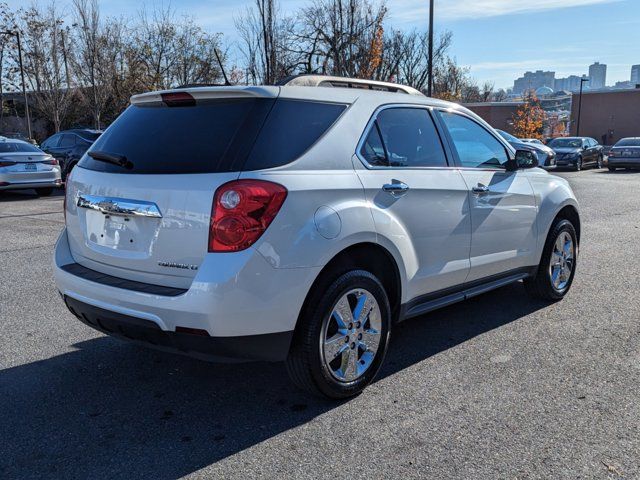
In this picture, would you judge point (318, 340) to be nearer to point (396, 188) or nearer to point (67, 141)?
point (396, 188)

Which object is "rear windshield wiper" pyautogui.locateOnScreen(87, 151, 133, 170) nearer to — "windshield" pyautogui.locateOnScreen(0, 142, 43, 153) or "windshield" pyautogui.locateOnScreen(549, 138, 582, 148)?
"windshield" pyautogui.locateOnScreen(0, 142, 43, 153)

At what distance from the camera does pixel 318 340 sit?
3.43m

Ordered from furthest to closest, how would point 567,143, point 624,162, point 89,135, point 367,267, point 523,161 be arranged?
point 567,143, point 624,162, point 89,135, point 523,161, point 367,267

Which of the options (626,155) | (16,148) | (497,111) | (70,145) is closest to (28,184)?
(16,148)

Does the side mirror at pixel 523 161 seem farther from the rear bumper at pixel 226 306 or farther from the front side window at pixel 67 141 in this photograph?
the front side window at pixel 67 141

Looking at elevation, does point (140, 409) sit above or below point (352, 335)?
below

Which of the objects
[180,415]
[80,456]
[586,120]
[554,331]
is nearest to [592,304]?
[554,331]

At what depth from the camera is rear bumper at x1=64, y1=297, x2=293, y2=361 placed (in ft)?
10.4

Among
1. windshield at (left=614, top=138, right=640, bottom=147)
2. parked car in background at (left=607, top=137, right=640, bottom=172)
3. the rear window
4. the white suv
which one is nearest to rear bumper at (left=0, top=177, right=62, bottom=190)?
the white suv

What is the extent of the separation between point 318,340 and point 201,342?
2.12ft

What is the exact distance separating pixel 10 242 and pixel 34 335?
14.8 ft

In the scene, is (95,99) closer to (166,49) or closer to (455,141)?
(166,49)

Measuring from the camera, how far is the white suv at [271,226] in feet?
10.3

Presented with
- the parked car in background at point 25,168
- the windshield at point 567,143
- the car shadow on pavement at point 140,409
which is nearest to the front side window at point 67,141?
the parked car in background at point 25,168
